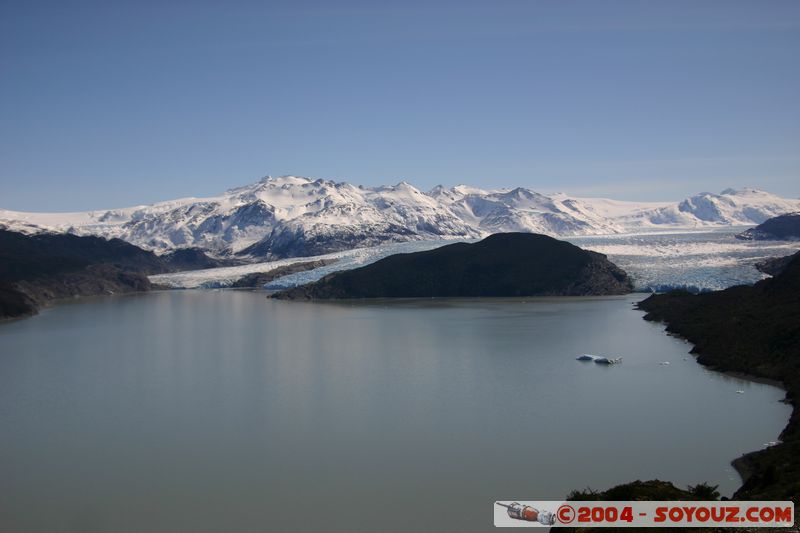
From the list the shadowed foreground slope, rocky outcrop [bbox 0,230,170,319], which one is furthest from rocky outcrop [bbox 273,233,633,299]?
rocky outcrop [bbox 0,230,170,319]

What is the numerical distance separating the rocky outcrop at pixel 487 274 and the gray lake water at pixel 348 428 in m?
34.6

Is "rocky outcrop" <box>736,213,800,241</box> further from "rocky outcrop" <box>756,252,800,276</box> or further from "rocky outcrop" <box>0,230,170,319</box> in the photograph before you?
"rocky outcrop" <box>0,230,170,319</box>

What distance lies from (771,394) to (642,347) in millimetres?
13473

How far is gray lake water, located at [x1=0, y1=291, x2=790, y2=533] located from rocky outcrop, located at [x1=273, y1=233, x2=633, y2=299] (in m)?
34.6

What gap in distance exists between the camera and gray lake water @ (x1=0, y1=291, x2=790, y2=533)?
Result: 61.0ft

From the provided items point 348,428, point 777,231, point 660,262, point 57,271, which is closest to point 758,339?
point 348,428

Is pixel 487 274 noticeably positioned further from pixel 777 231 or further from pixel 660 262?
pixel 777 231

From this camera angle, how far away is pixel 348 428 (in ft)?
82.4

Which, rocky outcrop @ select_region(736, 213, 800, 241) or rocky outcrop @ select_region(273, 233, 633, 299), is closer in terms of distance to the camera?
rocky outcrop @ select_region(273, 233, 633, 299)

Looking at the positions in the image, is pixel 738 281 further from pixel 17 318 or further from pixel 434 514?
pixel 17 318

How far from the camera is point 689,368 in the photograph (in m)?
35.3

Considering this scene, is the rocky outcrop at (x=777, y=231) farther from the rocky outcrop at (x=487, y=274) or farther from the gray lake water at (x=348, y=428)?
the gray lake water at (x=348, y=428)

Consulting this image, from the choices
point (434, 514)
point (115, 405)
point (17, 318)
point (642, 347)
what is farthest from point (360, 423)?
point (17, 318)

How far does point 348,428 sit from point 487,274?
207 ft
